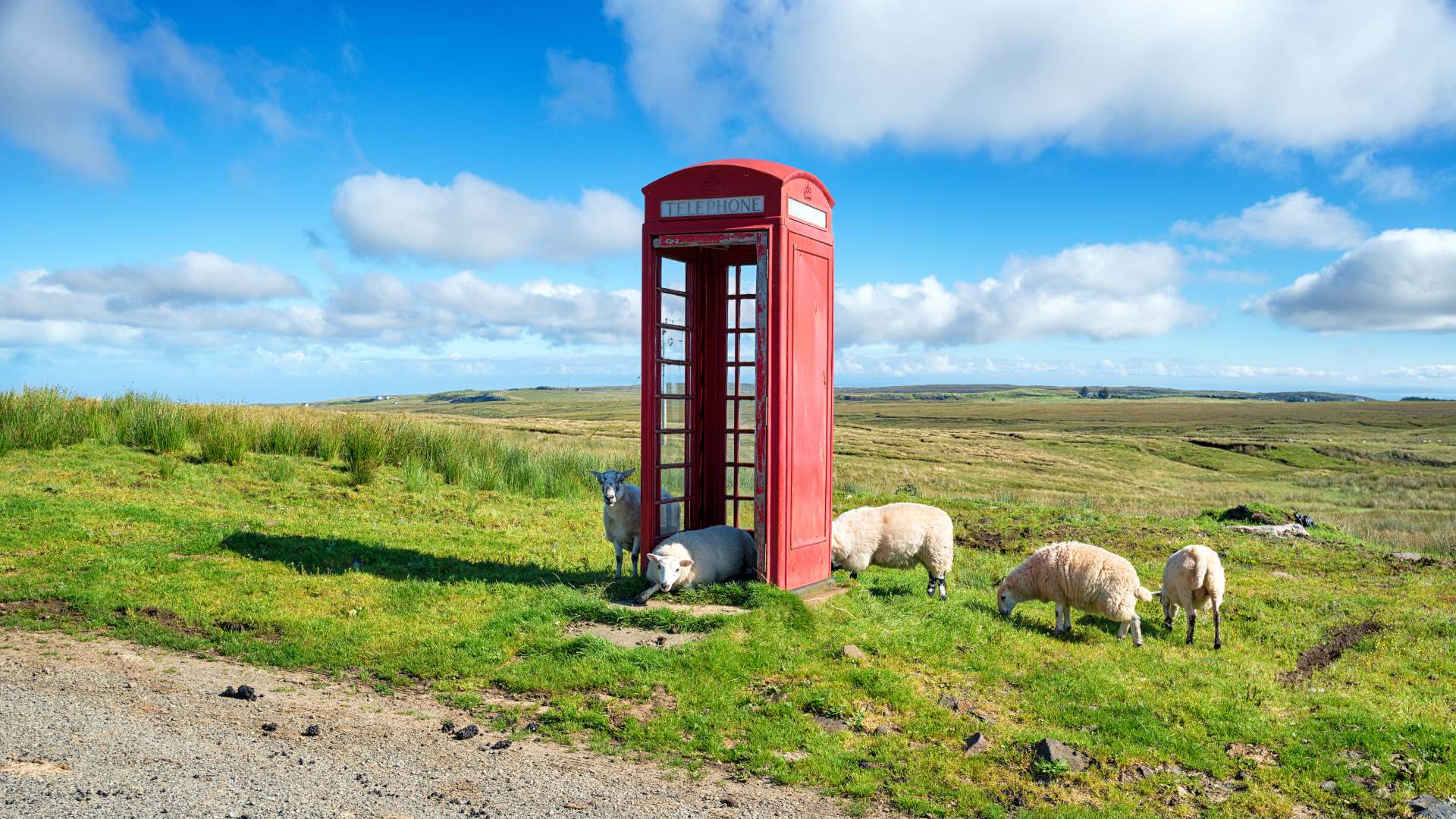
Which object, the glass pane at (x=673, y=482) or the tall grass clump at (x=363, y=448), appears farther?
the tall grass clump at (x=363, y=448)

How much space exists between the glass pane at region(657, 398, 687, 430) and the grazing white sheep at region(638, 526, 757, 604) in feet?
4.21

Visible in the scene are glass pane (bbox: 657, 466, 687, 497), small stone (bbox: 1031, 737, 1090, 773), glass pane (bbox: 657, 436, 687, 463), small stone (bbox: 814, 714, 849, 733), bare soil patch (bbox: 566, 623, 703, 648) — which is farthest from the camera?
glass pane (bbox: 657, 466, 687, 497)

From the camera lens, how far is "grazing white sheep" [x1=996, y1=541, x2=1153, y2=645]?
10.0 metres

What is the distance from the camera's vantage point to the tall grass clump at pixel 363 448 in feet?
63.3

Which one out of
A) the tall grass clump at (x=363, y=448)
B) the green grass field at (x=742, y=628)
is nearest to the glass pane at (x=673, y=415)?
the green grass field at (x=742, y=628)

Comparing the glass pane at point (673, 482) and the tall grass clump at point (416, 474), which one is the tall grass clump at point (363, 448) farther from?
the glass pane at point (673, 482)

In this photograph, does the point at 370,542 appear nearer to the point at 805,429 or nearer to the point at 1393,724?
the point at 805,429

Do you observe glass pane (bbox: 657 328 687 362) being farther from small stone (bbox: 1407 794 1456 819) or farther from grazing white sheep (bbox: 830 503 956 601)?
small stone (bbox: 1407 794 1456 819)

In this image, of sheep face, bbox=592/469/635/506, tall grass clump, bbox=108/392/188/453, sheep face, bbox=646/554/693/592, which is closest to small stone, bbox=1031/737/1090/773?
sheep face, bbox=646/554/693/592

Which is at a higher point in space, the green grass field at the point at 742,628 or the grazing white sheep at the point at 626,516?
the grazing white sheep at the point at 626,516

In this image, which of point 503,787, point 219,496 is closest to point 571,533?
point 219,496

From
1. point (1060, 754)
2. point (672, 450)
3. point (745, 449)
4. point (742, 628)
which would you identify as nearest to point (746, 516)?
point (745, 449)

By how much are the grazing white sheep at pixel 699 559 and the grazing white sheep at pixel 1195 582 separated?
4.58m

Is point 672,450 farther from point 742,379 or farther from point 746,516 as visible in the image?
point 746,516
